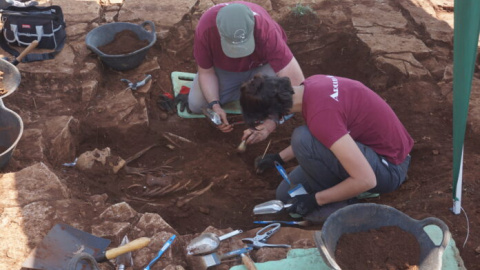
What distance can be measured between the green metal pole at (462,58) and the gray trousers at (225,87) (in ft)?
5.76

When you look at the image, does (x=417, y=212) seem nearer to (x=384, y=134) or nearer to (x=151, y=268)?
(x=384, y=134)

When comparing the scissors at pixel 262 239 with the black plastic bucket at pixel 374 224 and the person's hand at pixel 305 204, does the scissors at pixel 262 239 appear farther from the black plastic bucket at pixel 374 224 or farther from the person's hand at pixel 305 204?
the black plastic bucket at pixel 374 224

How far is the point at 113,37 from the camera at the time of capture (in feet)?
15.5

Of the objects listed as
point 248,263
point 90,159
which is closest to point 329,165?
point 248,263

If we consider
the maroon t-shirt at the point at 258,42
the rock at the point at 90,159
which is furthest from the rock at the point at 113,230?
the maroon t-shirt at the point at 258,42

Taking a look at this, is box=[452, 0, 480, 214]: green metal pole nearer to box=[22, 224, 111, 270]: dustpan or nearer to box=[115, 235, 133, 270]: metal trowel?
box=[115, 235, 133, 270]: metal trowel

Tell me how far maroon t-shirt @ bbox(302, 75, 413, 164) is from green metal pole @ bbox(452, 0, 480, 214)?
1.52ft

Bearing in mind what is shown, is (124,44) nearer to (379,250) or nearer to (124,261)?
(124,261)

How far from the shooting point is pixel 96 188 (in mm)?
3662

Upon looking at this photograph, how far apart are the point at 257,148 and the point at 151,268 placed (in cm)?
177

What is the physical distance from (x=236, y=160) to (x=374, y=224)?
6.22ft

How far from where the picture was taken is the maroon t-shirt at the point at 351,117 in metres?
2.82

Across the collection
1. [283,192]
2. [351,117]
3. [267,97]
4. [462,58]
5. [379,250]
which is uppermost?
[462,58]

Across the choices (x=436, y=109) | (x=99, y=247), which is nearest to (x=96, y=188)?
(x=99, y=247)
